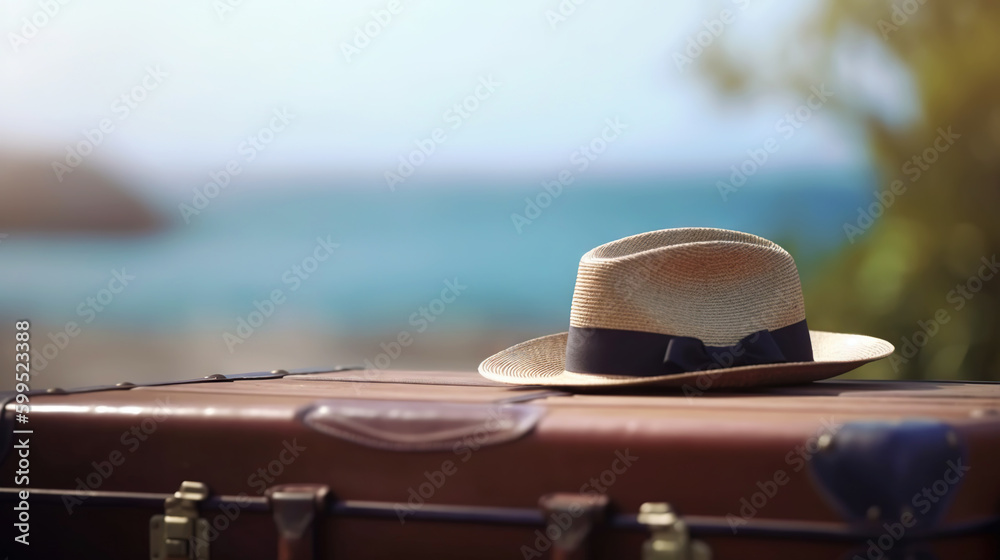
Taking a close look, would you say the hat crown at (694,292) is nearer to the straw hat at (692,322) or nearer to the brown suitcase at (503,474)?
the straw hat at (692,322)

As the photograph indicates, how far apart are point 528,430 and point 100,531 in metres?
0.67

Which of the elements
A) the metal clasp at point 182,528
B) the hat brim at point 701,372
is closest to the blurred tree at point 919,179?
the hat brim at point 701,372

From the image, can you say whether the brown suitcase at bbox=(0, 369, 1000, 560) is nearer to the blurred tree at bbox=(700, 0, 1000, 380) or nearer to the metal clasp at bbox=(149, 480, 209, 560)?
the metal clasp at bbox=(149, 480, 209, 560)

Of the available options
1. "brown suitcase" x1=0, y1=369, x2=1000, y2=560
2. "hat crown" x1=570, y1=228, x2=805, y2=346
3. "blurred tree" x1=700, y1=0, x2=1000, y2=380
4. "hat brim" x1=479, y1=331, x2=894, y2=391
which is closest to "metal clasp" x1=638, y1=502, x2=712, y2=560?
"brown suitcase" x1=0, y1=369, x2=1000, y2=560

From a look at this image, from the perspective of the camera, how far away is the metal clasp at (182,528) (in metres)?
1.21

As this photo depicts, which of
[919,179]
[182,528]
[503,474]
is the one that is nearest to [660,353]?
[503,474]

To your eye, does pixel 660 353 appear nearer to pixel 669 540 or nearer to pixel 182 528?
pixel 669 540

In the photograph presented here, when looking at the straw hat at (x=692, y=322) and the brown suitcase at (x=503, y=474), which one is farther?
the straw hat at (x=692, y=322)

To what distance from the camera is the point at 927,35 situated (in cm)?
327

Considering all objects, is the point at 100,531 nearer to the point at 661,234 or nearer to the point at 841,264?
the point at 661,234

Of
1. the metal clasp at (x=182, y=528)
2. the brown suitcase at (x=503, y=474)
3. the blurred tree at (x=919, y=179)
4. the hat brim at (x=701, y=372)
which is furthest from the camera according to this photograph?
the blurred tree at (x=919, y=179)

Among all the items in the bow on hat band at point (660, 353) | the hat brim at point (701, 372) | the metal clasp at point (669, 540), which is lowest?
the metal clasp at point (669, 540)

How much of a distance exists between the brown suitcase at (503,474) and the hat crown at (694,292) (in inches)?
4.6

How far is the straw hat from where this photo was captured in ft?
4.40
